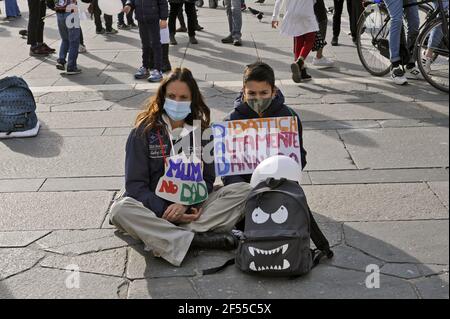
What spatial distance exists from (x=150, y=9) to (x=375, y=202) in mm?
4290

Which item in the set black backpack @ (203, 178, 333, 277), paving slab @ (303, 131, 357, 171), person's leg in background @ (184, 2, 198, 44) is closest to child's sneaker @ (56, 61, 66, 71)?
person's leg in background @ (184, 2, 198, 44)

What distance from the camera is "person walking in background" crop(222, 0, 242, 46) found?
9273 mm

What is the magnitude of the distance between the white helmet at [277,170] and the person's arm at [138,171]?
24.3 inches

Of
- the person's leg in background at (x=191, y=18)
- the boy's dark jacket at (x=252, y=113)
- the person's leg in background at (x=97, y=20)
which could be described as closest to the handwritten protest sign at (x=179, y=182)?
the boy's dark jacket at (x=252, y=113)

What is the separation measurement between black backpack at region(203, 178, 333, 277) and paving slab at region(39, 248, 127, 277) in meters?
0.52

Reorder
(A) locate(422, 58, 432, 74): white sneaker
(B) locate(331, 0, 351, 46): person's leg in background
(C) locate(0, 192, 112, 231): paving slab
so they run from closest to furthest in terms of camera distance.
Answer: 1. (C) locate(0, 192, 112, 231): paving slab
2. (A) locate(422, 58, 432, 74): white sneaker
3. (B) locate(331, 0, 351, 46): person's leg in background

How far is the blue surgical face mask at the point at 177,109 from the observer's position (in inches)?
144

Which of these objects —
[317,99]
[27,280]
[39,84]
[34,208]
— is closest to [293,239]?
[27,280]

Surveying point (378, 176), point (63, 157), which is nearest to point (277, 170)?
point (378, 176)

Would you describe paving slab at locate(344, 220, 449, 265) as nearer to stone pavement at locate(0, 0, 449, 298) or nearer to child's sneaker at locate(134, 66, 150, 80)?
stone pavement at locate(0, 0, 449, 298)

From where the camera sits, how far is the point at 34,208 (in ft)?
13.6

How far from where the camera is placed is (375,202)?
4.07 meters

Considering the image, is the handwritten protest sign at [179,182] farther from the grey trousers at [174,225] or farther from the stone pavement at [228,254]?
the stone pavement at [228,254]
